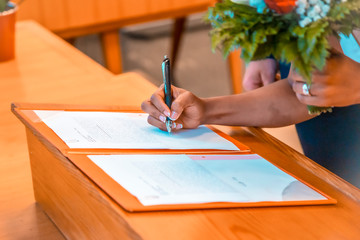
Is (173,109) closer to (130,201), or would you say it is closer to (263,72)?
(130,201)

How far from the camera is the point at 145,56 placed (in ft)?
13.3

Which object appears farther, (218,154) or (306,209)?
(218,154)

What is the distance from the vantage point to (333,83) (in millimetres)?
965

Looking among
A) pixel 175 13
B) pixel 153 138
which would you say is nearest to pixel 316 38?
pixel 153 138

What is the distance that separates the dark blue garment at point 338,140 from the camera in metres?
1.34

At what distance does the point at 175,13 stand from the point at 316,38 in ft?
6.68

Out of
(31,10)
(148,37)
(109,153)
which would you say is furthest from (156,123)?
(148,37)

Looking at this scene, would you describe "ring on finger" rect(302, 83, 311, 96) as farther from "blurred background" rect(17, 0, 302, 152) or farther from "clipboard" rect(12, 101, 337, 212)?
"blurred background" rect(17, 0, 302, 152)

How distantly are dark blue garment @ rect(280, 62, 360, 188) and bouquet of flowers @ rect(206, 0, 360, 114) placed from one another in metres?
0.52

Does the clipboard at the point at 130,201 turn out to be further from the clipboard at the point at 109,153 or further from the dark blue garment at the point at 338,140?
the dark blue garment at the point at 338,140

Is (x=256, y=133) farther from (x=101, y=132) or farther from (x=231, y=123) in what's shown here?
(x=101, y=132)

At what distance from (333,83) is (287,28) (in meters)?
0.18

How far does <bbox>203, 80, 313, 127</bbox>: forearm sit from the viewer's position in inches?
47.1

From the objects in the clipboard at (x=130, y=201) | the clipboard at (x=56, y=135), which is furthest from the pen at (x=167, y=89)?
the clipboard at (x=130, y=201)
